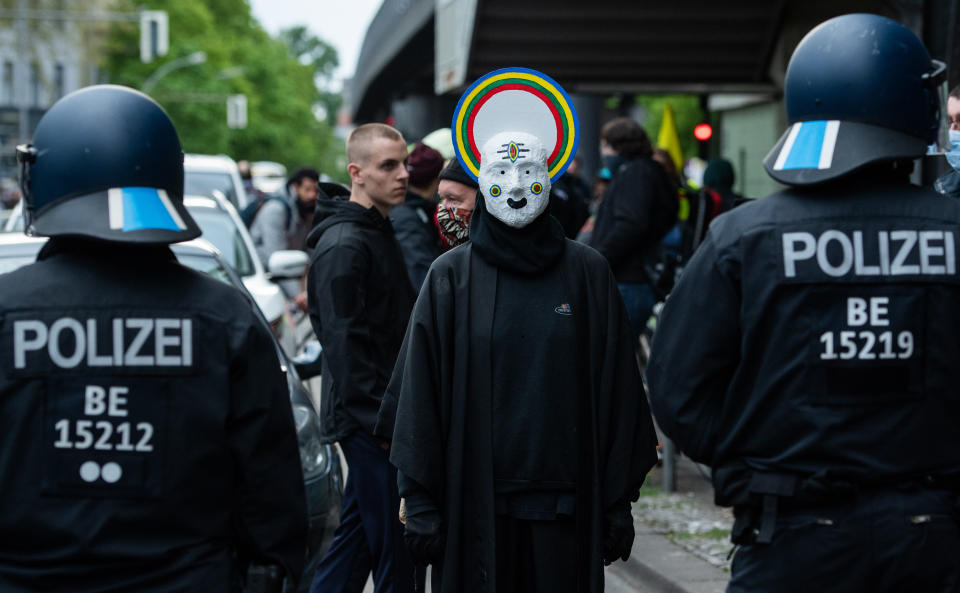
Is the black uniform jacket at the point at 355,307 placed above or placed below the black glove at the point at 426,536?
above

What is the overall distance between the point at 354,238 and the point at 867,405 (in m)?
2.32

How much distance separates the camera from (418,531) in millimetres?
3584

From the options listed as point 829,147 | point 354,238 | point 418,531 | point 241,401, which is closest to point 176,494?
point 241,401

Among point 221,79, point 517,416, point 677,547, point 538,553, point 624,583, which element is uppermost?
point 221,79

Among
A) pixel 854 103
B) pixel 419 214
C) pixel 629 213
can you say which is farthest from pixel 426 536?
pixel 629 213

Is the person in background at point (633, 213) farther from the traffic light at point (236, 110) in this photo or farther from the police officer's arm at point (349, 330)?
the traffic light at point (236, 110)

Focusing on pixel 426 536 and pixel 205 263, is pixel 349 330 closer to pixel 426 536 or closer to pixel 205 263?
pixel 426 536

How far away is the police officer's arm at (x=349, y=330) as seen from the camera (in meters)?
4.54

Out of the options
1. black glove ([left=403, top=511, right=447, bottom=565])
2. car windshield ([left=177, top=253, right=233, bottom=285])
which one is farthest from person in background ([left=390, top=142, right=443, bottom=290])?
black glove ([left=403, top=511, right=447, bottom=565])

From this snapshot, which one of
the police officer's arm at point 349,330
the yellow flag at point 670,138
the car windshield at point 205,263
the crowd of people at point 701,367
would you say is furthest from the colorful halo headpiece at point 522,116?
the yellow flag at point 670,138

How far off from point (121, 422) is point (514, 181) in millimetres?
1454

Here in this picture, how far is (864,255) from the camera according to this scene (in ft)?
9.21

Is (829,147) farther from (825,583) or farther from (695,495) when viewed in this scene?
(695,495)

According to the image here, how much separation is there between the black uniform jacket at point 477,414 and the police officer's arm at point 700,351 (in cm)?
70
